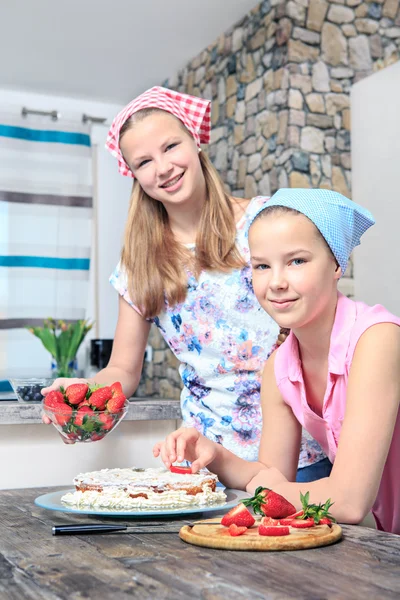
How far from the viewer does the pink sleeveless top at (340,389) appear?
1.19 m

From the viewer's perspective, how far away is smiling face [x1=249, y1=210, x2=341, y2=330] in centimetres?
113

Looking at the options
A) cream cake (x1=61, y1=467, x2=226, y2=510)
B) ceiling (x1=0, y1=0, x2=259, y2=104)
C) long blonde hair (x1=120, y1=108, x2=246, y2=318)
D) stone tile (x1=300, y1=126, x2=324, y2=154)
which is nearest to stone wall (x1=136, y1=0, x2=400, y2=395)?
stone tile (x1=300, y1=126, x2=324, y2=154)

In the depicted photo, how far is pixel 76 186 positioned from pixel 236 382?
3407 mm

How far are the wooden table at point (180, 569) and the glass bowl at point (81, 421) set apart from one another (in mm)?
357

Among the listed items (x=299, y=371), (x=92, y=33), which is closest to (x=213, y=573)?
(x=299, y=371)

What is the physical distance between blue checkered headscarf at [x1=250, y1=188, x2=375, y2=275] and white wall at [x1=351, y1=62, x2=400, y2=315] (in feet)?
7.22

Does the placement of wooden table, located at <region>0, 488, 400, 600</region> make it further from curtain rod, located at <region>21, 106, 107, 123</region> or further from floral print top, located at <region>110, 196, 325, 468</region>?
curtain rod, located at <region>21, 106, 107, 123</region>

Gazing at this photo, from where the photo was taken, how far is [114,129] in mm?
1752

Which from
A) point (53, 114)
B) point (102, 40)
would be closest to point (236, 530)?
point (102, 40)

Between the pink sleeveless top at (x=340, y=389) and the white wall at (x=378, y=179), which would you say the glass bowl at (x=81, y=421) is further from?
the white wall at (x=378, y=179)

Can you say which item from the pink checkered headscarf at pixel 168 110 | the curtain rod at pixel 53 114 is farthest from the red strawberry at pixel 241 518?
the curtain rod at pixel 53 114

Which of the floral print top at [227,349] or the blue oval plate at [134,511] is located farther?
the floral print top at [227,349]

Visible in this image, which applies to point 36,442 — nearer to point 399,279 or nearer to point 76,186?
point 399,279

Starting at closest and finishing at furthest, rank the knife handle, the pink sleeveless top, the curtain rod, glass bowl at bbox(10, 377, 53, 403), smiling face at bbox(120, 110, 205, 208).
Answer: the knife handle < the pink sleeveless top < smiling face at bbox(120, 110, 205, 208) < glass bowl at bbox(10, 377, 53, 403) < the curtain rod
